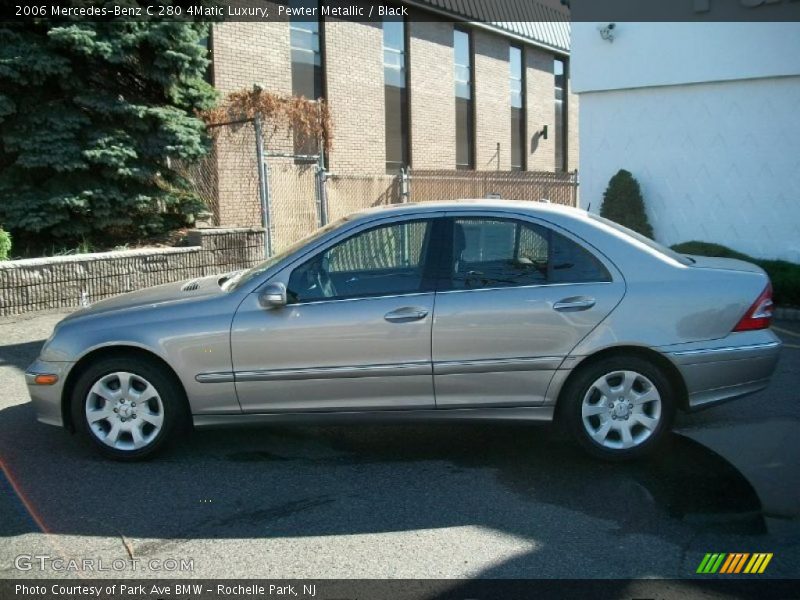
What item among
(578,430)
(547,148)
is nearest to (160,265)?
(578,430)

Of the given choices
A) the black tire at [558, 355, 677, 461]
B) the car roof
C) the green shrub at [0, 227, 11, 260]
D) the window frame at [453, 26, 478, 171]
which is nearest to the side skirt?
the black tire at [558, 355, 677, 461]

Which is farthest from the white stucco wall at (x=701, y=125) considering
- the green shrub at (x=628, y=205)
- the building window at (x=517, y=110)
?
the building window at (x=517, y=110)

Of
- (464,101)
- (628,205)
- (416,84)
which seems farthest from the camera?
(464,101)

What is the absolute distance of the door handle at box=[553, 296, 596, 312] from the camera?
5148 millimetres

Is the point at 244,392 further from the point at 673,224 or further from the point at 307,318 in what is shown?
the point at 673,224

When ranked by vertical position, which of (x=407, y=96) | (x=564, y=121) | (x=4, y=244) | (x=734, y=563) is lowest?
(x=734, y=563)

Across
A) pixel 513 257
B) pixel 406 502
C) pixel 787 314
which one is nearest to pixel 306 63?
pixel 787 314

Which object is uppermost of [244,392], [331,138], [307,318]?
[331,138]

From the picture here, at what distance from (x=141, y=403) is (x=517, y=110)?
69.4 feet

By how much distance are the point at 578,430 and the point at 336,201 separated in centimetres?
1095

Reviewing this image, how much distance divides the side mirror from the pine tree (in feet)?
22.8

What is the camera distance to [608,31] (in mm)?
13094

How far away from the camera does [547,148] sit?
26234 mm

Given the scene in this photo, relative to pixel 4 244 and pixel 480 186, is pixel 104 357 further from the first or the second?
pixel 480 186
